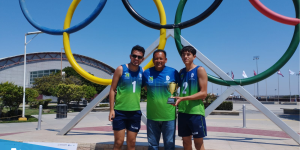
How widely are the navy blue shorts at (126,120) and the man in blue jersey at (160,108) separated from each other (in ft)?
0.78

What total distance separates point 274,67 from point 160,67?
3.42 m

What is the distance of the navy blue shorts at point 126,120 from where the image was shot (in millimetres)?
3211

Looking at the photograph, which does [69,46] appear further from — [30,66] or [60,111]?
[30,66]

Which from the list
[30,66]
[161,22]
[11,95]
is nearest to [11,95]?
[11,95]

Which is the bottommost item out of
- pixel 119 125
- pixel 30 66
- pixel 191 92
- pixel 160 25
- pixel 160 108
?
pixel 119 125

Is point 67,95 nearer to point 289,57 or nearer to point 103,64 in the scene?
point 289,57

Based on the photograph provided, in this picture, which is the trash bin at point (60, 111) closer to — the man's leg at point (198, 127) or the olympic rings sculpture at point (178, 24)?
the olympic rings sculpture at point (178, 24)

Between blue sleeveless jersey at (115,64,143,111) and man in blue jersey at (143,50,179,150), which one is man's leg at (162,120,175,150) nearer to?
man in blue jersey at (143,50,179,150)

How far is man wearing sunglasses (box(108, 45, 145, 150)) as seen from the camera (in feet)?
10.6

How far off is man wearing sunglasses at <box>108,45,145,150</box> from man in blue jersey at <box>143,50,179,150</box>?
0.24 meters

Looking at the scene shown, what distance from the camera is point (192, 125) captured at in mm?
3049

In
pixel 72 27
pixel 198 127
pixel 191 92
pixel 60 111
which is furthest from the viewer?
pixel 60 111

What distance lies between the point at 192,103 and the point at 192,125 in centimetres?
32

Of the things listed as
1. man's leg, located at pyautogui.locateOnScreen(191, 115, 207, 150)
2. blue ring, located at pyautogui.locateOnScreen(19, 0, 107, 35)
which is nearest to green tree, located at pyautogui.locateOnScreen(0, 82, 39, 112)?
blue ring, located at pyautogui.locateOnScreen(19, 0, 107, 35)
